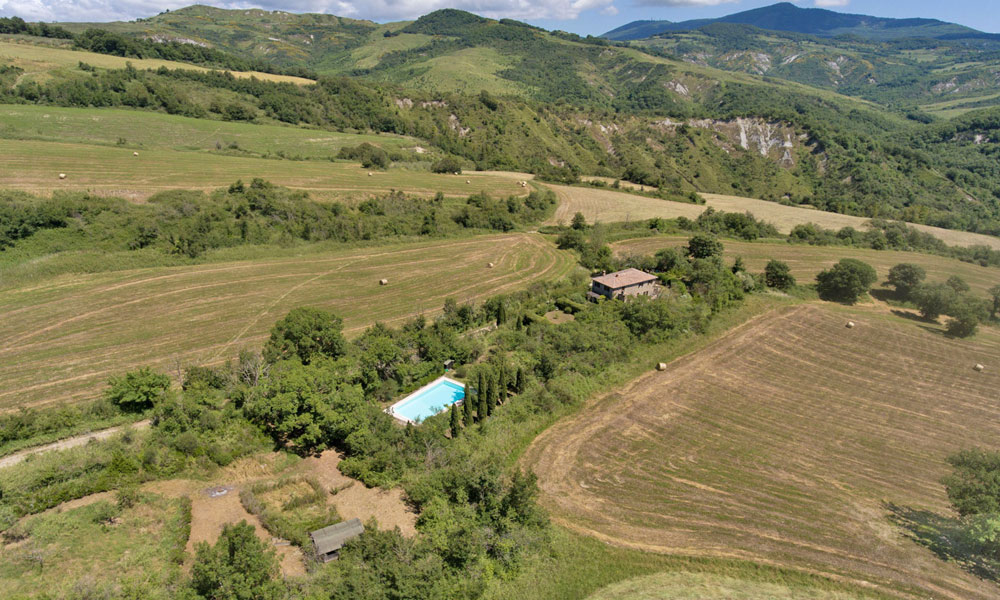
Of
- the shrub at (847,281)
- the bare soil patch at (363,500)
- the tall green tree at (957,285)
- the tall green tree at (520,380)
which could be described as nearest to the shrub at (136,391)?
the bare soil patch at (363,500)

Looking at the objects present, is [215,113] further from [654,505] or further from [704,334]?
[654,505]

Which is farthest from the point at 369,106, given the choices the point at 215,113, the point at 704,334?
the point at 704,334

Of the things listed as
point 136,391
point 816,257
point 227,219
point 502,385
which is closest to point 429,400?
point 502,385

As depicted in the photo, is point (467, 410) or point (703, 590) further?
point (467, 410)

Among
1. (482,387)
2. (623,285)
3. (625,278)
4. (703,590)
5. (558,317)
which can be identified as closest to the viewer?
(703,590)

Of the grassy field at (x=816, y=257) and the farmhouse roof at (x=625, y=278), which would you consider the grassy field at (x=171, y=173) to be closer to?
the grassy field at (x=816, y=257)

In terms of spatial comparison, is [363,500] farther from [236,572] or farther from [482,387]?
[482,387]

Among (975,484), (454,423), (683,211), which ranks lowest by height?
Answer: (454,423)
